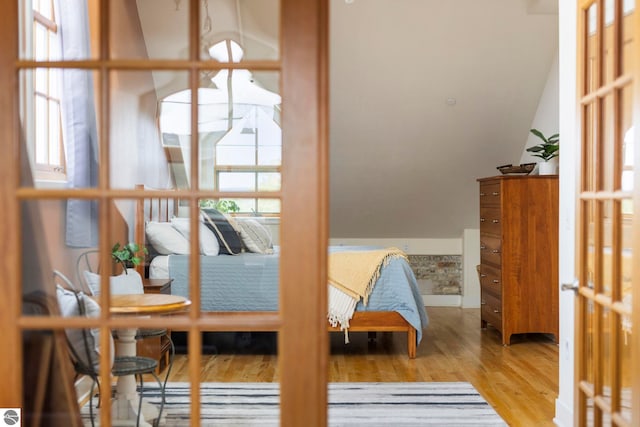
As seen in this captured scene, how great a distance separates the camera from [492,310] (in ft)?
18.5

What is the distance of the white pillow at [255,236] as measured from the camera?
189 centimetres

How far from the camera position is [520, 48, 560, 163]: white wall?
5.83 m

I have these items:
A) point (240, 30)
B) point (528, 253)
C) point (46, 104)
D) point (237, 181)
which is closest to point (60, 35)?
point (46, 104)

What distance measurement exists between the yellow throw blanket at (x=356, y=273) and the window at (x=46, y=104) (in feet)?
9.93

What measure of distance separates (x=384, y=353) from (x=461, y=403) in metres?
1.26

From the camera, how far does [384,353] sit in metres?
4.98

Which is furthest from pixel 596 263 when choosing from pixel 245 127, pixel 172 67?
pixel 172 67

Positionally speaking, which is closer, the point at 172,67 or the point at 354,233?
the point at 172,67

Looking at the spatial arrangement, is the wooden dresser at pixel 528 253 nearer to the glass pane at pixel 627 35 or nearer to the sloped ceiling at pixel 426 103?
the sloped ceiling at pixel 426 103

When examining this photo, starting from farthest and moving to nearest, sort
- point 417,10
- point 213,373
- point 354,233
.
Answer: point 354,233 → point 417,10 → point 213,373

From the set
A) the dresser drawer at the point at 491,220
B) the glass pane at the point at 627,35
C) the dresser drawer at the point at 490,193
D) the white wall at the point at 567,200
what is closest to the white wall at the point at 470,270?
the dresser drawer at the point at 491,220

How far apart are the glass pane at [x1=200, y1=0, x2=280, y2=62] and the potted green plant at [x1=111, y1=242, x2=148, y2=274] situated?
577mm

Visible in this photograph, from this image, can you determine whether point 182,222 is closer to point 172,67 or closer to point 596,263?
point 172,67

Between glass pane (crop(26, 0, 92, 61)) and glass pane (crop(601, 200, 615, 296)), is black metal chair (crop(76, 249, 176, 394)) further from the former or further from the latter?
glass pane (crop(601, 200, 615, 296))
